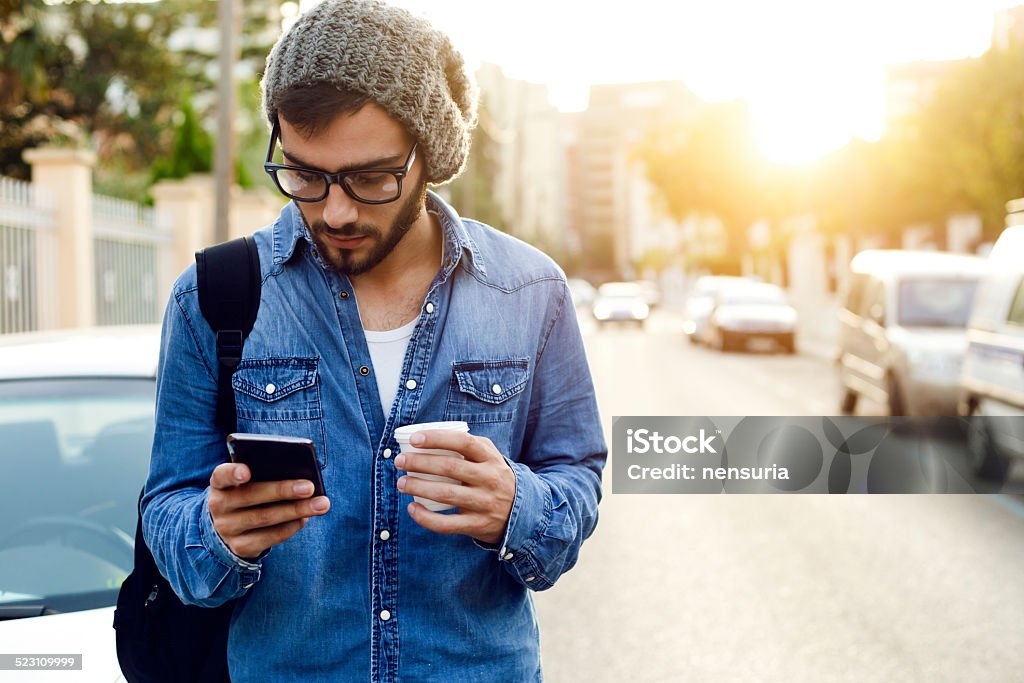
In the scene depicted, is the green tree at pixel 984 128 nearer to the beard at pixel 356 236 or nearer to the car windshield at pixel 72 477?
the car windshield at pixel 72 477

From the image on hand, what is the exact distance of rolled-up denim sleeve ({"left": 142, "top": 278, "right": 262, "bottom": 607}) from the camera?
1.63m

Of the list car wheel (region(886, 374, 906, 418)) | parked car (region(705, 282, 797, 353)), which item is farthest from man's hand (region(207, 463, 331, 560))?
parked car (region(705, 282, 797, 353))

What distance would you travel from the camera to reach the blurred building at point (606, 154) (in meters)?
168

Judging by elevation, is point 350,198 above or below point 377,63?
below

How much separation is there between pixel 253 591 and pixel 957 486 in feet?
26.1

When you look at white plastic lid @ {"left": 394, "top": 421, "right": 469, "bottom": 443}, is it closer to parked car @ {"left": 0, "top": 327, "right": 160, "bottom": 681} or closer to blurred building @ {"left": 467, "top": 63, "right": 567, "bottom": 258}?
parked car @ {"left": 0, "top": 327, "right": 160, "bottom": 681}

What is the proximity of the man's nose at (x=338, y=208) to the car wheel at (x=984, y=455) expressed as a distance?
24.5 feet

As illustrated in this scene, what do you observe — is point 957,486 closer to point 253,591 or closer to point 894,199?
point 253,591

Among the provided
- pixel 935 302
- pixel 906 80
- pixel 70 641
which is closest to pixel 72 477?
pixel 70 641

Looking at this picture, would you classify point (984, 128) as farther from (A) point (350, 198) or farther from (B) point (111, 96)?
(B) point (111, 96)

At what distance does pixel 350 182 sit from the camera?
5.63ft

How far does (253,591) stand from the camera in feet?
5.55

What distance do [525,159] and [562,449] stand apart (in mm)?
118626

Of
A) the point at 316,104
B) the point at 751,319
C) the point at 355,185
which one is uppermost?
the point at 316,104
